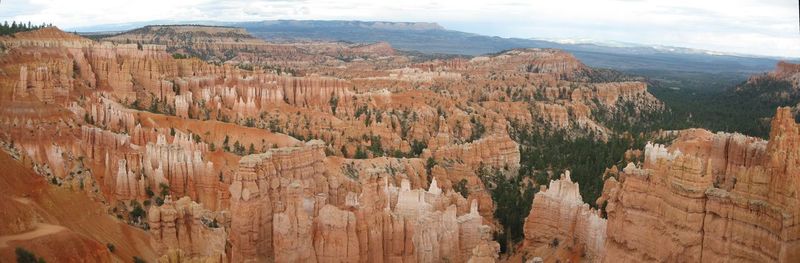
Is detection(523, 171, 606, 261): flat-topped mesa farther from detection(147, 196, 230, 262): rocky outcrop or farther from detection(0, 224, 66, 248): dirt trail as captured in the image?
detection(0, 224, 66, 248): dirt trail

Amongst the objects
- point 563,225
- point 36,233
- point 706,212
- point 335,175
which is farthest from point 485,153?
point 36,233

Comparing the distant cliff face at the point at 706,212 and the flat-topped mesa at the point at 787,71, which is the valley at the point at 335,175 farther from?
the flat-topped mesa at the point at 787,71

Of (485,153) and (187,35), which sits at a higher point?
(187,35)

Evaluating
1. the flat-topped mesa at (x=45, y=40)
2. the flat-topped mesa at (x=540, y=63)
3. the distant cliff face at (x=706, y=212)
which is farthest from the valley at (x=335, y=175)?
the flat-topped mesa at (x=540, y=63)

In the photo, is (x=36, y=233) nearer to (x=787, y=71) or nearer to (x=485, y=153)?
(x=485, y=153)

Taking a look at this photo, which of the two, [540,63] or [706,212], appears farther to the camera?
[540,63]
